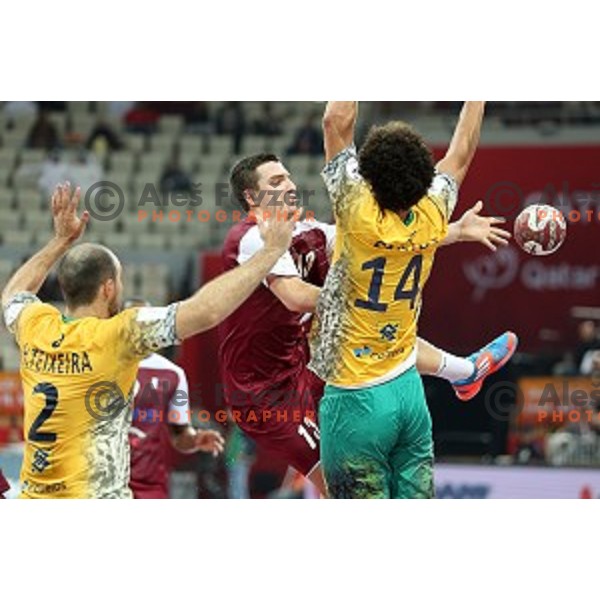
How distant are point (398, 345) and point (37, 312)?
1.96m

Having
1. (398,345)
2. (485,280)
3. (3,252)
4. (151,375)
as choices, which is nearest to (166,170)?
(3,252)

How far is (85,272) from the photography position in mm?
7812

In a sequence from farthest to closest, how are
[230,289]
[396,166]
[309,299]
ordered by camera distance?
[309,299], [396,166], [230,289]

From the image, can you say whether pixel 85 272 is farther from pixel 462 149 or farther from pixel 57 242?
pixel 462 149

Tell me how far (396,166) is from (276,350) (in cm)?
191

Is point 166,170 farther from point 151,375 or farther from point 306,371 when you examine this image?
point 306,371

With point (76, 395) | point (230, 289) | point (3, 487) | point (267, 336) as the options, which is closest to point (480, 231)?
point (267, 336)

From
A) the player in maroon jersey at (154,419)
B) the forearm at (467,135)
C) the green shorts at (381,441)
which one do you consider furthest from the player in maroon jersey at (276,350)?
the player in maroon jersey at (154,419)

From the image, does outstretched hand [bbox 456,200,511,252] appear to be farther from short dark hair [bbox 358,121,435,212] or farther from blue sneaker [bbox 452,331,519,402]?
blue sneaker [bbox 452,331,519,402]

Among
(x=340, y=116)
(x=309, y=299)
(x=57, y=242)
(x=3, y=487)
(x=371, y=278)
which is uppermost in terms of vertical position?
(x=340, y=116)

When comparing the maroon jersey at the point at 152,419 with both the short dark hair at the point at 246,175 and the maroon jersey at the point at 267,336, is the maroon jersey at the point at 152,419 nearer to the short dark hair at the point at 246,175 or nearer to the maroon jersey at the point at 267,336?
the maroon jersey at the point at 267,336

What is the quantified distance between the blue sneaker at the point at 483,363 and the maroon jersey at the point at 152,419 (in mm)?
2096

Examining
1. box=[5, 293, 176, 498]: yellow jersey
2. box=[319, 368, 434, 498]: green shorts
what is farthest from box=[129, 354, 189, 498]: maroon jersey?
box=[5, 293, 176, 498]: yellow jersey

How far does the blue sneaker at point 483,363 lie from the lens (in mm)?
9797
